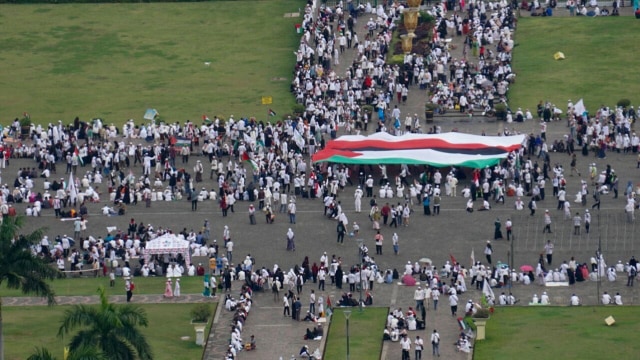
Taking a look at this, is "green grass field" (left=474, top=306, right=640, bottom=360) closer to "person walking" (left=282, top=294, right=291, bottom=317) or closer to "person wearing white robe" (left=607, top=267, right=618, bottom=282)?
"person wearing white robe" (left=607, top=267, right=618, bottom=282)

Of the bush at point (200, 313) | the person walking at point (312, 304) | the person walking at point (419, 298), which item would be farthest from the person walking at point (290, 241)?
the bush at point (200, 313)

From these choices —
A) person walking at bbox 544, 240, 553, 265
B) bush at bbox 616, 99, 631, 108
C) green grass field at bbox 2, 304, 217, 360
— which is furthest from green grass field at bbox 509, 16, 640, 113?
green grass field at bbox 2, 304, 217, 360

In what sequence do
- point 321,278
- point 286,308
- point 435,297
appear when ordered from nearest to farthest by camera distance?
point 435,297
point 286,308
point 321,278

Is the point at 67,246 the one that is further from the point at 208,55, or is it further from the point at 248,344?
the point at 208,55

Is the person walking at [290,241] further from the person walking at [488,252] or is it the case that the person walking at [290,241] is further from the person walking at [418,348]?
the person walking at [418,348]

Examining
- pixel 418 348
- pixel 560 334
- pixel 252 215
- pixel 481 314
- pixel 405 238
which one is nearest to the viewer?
pixel 418 348

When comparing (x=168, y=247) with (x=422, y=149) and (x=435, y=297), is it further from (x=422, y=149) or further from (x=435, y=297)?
(x=422, y=149)

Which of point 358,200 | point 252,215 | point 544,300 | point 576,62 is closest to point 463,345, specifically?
point 544,300
